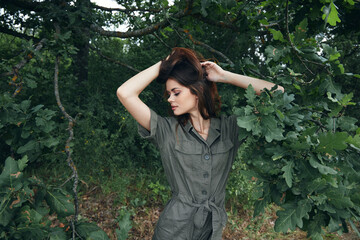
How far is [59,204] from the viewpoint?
154cm

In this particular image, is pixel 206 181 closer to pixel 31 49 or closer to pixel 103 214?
pixel 31 49

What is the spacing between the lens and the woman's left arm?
1.71m

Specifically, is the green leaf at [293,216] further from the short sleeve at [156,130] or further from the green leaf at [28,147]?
the green leaf at [28,147]

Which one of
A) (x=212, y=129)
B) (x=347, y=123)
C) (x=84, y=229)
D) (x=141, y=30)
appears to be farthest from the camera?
(x=141, y=30)

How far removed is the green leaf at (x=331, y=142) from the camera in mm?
1131

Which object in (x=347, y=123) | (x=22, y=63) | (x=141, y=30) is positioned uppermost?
(x=141, y=30)

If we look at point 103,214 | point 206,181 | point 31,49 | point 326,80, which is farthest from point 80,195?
point 326,80

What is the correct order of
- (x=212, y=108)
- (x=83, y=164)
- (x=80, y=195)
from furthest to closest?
1. (x=83, y=164)
2. (x=80, y=195)
3. (x=212, y=108)

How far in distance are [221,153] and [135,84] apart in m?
0.75

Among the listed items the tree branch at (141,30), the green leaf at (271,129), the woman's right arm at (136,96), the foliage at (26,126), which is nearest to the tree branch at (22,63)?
the foliage at (26,126)

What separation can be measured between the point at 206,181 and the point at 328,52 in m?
1.06

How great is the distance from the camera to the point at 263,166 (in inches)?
50.4

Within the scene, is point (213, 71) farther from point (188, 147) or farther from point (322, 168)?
point (322, 168)

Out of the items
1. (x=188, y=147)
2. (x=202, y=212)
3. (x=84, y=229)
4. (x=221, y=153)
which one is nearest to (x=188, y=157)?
(x=188, y=147)
